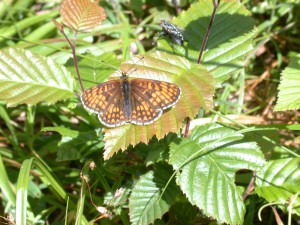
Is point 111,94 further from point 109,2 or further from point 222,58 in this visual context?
point 109,2

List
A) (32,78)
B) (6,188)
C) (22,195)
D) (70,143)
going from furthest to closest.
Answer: (6,188) → (70,143) → (32,78) → (22,195)

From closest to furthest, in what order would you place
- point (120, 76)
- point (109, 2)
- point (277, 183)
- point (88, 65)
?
1. point (120, 76)
2. point (277, 183)
3. point (88, 65)
4. point (109, 2)

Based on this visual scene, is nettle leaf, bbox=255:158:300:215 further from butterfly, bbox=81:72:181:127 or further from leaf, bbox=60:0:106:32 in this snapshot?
leaf, bbox=60:0:106:32

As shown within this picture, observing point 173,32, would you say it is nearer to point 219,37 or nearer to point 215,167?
point 219,37

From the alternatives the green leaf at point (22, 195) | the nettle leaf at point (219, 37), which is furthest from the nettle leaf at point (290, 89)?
the green leaf at point (22, 195)

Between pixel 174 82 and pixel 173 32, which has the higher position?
pixel 173 32

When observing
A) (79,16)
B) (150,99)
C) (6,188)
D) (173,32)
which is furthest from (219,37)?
(6,188)

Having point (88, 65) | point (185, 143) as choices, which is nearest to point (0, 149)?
point (88, 65)
